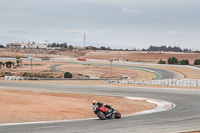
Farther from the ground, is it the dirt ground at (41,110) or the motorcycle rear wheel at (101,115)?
the motorcycle rear wheel at (101,115)

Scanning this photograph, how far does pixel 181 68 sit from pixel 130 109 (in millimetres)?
69116

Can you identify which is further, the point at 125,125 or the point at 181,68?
the point at 181,68

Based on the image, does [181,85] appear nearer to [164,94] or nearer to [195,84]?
[195,84]

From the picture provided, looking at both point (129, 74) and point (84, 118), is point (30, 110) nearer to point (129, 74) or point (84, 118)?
point (84, 118)

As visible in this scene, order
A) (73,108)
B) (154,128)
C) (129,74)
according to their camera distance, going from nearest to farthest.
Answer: (154,128), (73,108), (129,74)

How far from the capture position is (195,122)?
17406mm

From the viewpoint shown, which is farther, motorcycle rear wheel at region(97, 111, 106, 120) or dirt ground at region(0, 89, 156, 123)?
dirt ground at region(0, 89, 156, 123)

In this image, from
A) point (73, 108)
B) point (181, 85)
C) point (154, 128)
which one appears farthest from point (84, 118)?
point (181, 85)

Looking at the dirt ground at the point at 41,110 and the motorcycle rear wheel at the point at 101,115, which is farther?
the dirt ground at the point at 41,110

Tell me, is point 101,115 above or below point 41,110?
above

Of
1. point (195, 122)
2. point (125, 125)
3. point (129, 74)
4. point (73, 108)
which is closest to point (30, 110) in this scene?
point (73, 108)

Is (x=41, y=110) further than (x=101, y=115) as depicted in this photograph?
Yes

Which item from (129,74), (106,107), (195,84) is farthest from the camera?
(129,74)

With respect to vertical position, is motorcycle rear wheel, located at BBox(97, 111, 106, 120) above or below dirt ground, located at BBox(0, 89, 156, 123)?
above
